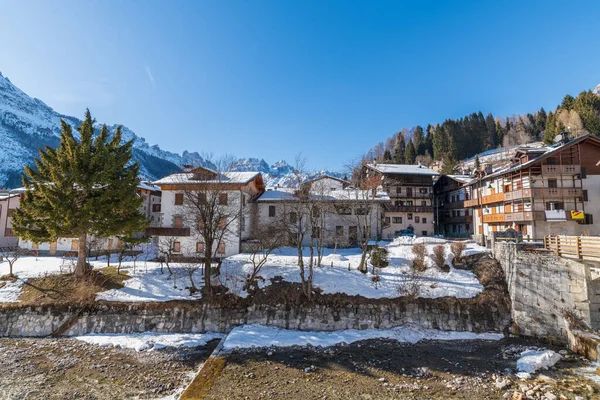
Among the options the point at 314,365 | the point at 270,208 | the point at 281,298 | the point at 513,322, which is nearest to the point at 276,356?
the point at 314,365

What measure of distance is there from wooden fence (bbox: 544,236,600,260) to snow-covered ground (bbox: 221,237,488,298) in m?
5.13

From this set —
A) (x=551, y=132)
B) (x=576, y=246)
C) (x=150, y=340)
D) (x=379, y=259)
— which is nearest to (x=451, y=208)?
(x=379, y=259)

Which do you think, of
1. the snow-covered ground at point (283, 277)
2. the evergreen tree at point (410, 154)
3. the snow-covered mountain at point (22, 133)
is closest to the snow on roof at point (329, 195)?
the snow-covered ground at point (283, 277)

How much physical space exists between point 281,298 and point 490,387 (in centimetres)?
1175

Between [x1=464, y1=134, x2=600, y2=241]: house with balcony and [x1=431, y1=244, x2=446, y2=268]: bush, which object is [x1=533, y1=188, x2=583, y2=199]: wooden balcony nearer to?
[x1=464, y1=134, x2=600, y2=241]: house with balcony

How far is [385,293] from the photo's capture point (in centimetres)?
1884

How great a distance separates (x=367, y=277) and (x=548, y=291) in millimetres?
11040

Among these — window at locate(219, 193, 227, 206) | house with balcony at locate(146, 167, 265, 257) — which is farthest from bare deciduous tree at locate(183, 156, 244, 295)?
house with balcony at locate(146, 167, 265, 257)

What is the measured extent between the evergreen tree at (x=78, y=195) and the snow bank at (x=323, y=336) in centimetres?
1330

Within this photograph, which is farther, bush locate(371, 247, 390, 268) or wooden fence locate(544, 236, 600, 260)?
bush locate(371, 247, 390, 268)

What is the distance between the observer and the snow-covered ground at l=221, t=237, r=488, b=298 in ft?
62.2

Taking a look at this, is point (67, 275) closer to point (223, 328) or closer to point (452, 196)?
point (223, 328)

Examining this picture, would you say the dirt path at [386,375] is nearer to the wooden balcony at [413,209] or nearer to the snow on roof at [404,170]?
the wooden balcony at [413,209]

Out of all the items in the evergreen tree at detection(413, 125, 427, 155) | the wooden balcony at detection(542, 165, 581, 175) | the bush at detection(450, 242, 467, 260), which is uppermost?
the evergreen tree at detection(413, 125, 427, 155)
